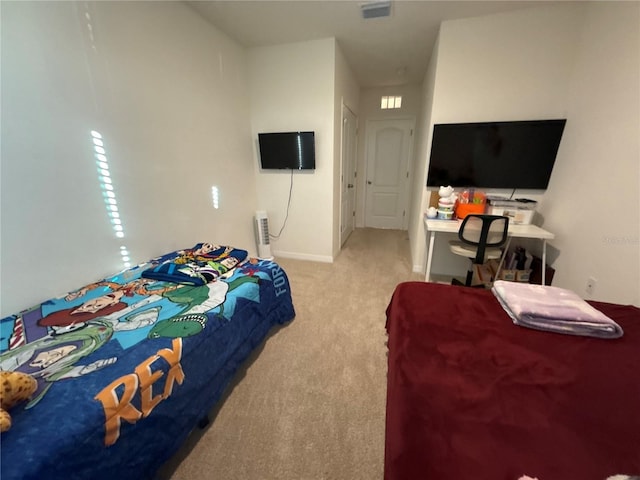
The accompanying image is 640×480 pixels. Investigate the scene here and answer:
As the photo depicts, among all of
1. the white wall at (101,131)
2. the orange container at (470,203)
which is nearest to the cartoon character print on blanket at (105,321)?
the white wall at (101,131)

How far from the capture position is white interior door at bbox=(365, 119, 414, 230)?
179 inches

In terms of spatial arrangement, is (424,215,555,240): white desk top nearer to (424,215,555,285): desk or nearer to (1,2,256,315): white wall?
(424,215,555,285): desk

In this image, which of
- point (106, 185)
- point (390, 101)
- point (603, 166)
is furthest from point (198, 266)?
point (390, 101)

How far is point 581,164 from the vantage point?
204 cm

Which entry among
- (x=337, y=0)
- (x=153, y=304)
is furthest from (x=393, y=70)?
(x=153, y=304)

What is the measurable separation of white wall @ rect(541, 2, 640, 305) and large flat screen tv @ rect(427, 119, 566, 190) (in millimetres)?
128

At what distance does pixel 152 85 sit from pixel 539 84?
3380 mm

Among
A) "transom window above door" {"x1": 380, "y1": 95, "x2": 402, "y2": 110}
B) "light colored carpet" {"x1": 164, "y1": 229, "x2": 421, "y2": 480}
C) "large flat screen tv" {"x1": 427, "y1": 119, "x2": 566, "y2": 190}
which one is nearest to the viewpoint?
"light colored carpet" {"x1": 164, "y1": 229, "x2": 421, "y2": 480}

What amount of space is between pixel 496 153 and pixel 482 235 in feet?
3.15

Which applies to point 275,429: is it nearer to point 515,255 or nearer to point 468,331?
point 468,331

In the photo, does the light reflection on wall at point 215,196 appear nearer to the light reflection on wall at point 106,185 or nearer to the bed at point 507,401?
the light reflection on wall at point 106,185

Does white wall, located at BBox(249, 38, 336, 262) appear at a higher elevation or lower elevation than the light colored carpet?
higher

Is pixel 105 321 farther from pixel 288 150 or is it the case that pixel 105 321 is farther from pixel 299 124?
pixel 299 124

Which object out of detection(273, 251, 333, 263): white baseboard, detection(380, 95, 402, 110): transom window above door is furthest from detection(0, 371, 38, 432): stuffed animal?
detection(380, 95, 402, 110): transom window above door
